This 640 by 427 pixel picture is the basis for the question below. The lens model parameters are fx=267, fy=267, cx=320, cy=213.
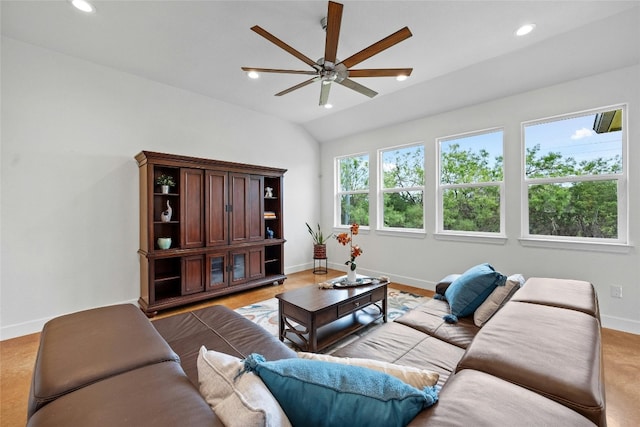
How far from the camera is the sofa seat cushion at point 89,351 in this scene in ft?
3.15

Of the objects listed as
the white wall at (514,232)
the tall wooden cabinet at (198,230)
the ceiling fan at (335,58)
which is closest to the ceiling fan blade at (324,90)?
the ceiling fan at (335,58)

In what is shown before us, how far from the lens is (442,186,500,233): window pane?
3.68 meters

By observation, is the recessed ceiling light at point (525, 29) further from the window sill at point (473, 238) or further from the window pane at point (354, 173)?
the window pane at point (354, 173)

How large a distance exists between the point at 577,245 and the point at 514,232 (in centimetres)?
60

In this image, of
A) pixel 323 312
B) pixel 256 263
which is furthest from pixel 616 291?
pixel 256 263

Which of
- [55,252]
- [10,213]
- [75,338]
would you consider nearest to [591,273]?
[75,338]

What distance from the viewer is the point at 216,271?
3826 mm

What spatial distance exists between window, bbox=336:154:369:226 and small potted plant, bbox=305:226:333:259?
1.59 feet

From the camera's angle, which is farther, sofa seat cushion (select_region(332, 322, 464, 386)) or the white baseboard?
the white baseboard

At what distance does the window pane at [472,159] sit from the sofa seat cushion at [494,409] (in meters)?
3.49

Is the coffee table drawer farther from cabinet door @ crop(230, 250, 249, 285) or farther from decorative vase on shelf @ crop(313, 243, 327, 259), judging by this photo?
decorative vase on shelf @ crop(313, 243, 327, 259)

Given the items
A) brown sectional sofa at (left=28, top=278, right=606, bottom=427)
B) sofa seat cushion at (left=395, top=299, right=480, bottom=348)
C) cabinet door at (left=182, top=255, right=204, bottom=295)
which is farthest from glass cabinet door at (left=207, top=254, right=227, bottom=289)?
sofa seat cushion at (left=395, top=299, right=480, bottom=348)

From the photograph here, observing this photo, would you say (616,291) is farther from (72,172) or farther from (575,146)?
(72,172)

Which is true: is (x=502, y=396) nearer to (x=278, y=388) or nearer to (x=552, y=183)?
(x=278, y=388)
